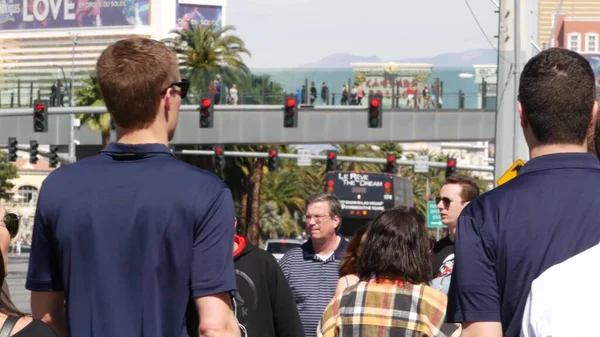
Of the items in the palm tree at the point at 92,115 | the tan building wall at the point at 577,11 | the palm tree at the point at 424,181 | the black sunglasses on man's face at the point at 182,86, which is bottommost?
the palm tree at the point at 424,181

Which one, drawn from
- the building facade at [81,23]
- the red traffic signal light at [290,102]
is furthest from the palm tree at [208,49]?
the building facade at [81,23]

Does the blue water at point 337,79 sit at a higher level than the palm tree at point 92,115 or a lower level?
higher

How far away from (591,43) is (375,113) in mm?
146307

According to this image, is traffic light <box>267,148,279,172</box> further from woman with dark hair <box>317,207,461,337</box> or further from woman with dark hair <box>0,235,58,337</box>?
woman with dark hair <box>0,235,58,337</box>

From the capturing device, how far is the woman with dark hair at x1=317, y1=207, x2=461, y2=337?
541 cm

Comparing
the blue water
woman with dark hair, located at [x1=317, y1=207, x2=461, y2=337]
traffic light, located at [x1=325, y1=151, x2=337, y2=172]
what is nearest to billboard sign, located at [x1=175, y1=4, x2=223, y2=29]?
traffic light, located at [x1=325, y1=151, x2=337, y2=172]

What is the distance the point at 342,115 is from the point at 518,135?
3078 cm

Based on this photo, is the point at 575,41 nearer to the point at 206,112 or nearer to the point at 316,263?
the point at 206,112

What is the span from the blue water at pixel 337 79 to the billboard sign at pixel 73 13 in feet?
341

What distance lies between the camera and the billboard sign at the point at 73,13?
151000 millimetres

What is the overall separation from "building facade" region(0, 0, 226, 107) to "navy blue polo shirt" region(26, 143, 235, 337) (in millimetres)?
143203

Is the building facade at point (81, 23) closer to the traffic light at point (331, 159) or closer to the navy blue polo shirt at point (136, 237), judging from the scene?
the traffic light at point (331, 159)

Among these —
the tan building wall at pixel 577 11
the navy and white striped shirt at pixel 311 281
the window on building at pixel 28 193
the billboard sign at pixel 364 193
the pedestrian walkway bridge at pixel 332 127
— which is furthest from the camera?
the tan building wall at pixel 577 11

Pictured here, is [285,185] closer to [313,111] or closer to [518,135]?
[313,111]
